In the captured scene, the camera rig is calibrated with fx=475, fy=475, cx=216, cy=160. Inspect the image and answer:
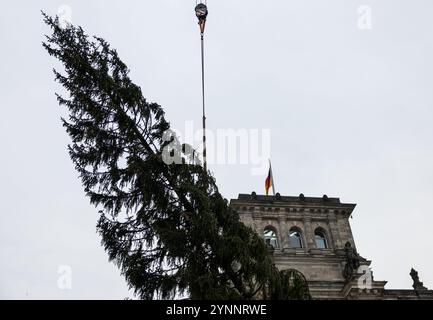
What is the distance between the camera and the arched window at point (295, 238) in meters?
33.2

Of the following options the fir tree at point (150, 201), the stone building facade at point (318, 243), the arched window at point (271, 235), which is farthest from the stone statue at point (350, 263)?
the fir tree at point (150, 201)

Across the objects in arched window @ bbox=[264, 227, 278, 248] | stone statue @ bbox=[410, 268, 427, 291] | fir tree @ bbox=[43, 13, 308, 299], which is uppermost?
arched window @ bbox=[264, 227, 278, 248]

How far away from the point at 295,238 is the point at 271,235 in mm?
1807

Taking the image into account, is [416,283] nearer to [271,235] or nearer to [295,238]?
[295,238]

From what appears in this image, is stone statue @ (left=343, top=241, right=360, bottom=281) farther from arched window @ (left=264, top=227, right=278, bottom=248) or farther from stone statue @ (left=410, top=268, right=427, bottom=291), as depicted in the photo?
stone statue @ (left=410, top=268, right=427, bottom=291)

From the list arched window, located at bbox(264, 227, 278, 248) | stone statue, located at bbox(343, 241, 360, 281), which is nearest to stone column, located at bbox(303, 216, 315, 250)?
arched window, located at bbox(264, 227, 278, 248)

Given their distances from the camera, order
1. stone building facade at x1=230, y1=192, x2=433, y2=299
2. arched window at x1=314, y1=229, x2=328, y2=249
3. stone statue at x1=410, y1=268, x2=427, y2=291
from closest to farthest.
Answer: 1. stone building facade at x1=230, y1=192, x2=433, y2=299
2. stone statue at x1=410, y1=268, x2=427, y2=291
3. arched window at x1=314, y1=229, x2=328, y2=249

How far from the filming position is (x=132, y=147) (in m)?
15.0

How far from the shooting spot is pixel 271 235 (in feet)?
109

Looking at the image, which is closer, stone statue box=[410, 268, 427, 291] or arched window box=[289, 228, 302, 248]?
stone statue box=[410, 268, 427, 291]

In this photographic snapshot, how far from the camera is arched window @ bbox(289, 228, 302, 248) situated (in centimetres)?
3319

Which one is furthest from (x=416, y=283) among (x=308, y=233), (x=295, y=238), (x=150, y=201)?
(x=150, y=201)

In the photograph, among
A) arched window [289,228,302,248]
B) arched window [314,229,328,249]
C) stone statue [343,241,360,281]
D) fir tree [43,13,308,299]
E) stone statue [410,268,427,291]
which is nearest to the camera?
fir tree [43,13,308,299]
